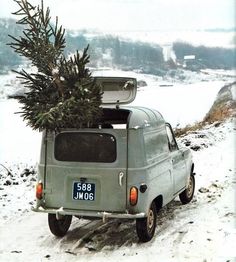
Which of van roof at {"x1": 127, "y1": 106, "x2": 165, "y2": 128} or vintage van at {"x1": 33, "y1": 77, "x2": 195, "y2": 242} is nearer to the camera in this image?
vintage van at {"x1": 33, "y1": 77, "x2": 195, "y2": 242}

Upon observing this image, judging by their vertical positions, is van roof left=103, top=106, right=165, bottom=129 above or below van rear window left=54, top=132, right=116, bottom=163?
above

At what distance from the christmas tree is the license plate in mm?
909

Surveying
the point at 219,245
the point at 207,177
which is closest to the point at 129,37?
the point at 207,177

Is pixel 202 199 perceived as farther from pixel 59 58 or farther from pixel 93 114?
pixel 59 58

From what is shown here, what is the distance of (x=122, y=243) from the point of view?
23.2ft

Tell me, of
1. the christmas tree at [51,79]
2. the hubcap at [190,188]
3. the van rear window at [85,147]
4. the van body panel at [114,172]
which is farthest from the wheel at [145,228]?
the hubcap at [190,188]

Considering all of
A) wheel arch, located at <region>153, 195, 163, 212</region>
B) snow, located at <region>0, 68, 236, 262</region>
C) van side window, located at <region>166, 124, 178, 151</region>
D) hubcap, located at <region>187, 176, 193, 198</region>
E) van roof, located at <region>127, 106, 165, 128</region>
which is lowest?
snow, located at <region>0, 68, 236, 262</region>

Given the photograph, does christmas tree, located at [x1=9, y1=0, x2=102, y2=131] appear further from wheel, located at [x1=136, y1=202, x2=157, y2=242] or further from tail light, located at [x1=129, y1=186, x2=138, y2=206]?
wheel, located at [x1=136, y1=202, x2=157, y2=242]

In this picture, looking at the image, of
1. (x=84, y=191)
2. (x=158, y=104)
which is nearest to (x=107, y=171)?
(x=84, y=191)

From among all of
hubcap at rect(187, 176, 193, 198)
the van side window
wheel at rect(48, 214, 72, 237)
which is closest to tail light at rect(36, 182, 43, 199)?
wheel at rect(48, 214, 72, 237)

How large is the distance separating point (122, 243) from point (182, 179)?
7.37 ft

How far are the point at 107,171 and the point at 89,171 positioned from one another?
285 mm

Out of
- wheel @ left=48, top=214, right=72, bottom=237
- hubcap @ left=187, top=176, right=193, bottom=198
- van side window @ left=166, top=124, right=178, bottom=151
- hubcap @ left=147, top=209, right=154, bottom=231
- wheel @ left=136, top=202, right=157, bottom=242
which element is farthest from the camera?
hubcap @ left=187, top=176, right=193, bottom=198

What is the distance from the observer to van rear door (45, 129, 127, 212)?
684 cm
